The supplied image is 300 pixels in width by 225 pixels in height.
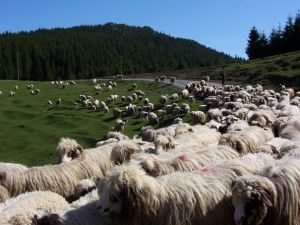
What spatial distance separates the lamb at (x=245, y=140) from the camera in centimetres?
1172

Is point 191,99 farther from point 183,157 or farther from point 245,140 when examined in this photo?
point 183,157

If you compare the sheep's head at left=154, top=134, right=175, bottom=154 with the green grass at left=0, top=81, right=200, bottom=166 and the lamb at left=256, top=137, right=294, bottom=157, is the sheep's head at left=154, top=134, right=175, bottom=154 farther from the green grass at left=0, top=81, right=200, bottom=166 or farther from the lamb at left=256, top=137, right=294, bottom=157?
the green grass at left=0, top=81, right=200, bottom=166

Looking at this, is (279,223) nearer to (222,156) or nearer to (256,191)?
(256,191)

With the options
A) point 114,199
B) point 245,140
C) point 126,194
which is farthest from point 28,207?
point 245,140

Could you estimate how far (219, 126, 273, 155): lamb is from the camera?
1172 cm

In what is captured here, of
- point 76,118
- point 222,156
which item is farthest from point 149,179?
point 76,118

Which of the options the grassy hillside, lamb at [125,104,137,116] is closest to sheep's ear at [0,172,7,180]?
lamb at [125,104,137,116]

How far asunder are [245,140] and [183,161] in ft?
10.5

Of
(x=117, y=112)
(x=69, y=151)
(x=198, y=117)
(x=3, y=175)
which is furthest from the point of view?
(x=117, y=112)

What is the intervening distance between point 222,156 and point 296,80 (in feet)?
142

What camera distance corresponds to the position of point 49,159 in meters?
25.4

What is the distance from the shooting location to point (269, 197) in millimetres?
6863

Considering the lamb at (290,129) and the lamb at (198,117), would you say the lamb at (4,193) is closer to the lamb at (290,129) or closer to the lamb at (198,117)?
the lamb at (290,129)

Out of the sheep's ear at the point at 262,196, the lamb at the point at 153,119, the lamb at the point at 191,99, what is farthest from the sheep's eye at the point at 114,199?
the lamb at the point at 191,99
